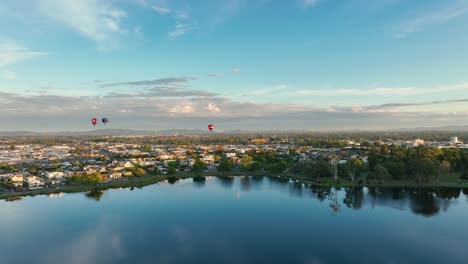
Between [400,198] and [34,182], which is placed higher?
[34,182]

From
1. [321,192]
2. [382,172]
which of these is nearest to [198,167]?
[321,192]

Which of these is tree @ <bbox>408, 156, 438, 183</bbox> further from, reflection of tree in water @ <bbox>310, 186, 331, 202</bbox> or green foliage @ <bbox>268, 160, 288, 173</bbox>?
green foliage @ <bbox>268, 160, 288, 173</bbox>

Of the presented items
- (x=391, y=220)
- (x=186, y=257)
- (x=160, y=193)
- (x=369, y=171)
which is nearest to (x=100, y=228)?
(x=186, y=257)

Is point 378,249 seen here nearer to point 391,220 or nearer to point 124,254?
point 391,220

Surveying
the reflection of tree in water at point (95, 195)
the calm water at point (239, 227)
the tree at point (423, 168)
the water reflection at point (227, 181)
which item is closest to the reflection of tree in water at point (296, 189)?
the calm water at point (239, 227)

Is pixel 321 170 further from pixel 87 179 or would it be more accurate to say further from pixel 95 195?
pixel 87 179

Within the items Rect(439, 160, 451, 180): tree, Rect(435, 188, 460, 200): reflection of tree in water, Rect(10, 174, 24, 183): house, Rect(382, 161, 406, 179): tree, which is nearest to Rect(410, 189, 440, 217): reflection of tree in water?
Rect(435, 188, 460, 200): reflection of tree in water

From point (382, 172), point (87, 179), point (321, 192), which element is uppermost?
point (382, 172)
